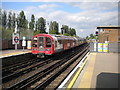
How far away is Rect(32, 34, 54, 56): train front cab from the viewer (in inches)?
587

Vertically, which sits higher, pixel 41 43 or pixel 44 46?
pixel 41 43

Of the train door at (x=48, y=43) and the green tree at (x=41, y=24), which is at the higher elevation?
the green tree at (x=41, y=24)

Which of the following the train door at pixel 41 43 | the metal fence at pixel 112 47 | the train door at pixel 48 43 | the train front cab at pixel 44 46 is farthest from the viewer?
the metal fence at pixel 112 47

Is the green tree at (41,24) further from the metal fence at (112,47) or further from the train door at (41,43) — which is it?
the train door at (41,43)

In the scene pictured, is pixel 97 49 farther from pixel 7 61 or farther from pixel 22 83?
pixel 22 83

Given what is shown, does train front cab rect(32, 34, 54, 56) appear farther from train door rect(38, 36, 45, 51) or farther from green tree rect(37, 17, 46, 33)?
green tree rect(37, 17, 46, 33)

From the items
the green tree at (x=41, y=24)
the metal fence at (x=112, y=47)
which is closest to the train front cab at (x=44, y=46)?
the metal fence at (x=112, y=47)

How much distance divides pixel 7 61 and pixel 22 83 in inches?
245

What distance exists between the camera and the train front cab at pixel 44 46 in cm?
1491

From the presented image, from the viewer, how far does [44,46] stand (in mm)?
15164

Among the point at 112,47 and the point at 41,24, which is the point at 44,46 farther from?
the point at 41,24

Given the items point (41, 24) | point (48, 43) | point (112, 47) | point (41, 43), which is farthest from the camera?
point (41, 24)

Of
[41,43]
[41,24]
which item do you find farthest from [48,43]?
[41,24]

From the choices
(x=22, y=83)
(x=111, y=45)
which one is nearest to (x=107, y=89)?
(x=22, y=83)
